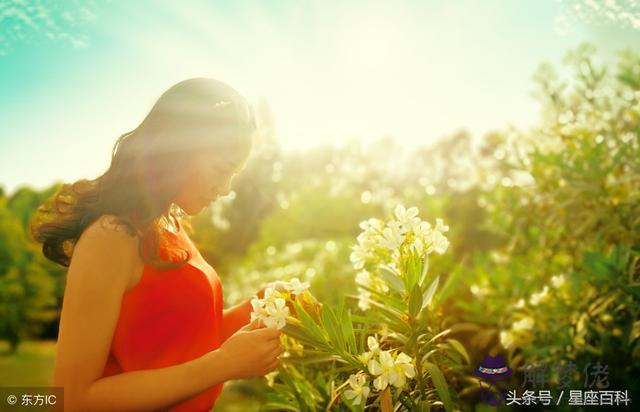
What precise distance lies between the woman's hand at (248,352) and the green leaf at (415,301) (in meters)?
0.37

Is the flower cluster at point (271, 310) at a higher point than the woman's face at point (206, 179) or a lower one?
lower

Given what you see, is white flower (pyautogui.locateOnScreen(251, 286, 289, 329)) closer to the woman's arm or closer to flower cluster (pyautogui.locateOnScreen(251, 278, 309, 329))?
flower cluster (pyautogui.locateOnScreen(251, 278, 309, 329))

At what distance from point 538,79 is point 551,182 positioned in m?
1.01

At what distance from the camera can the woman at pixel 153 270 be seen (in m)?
1.15

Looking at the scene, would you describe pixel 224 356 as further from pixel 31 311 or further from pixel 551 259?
pixel 31 311

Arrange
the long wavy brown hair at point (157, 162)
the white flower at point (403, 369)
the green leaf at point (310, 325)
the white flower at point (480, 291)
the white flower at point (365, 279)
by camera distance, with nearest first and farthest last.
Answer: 1. the white flower at point (403, 369)
2. the green leaf at point (310, 325)
3. the long wavy brown hair at point (157, 162)
4. the white flower at point (365, 279)
5. the white flower at point (480, 291)

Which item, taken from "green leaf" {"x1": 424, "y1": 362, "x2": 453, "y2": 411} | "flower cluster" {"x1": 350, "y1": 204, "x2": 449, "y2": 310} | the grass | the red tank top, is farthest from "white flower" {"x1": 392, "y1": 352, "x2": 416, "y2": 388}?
the grass

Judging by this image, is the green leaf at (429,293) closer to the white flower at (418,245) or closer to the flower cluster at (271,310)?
the white flower at (418,245)

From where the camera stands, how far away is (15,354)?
15070 mm

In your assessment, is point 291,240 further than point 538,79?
Yes

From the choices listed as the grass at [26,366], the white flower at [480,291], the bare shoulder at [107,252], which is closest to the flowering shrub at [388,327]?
the bare shoulder at [107,252]

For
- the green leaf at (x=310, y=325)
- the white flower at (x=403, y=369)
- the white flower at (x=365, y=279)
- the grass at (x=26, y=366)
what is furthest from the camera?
the grass at (x=26, y=366)

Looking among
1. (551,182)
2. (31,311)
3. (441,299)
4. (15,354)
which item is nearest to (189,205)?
(441,299)

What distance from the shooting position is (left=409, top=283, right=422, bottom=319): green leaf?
1.25 metres
